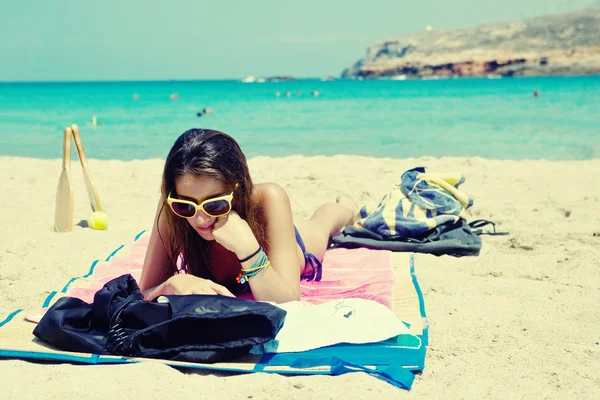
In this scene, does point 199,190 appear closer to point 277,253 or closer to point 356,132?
point 277,253

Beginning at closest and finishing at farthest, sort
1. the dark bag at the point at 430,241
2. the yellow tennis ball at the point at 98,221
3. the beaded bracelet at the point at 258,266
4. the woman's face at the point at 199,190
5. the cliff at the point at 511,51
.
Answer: the woman's face at the point at 199,190 < the beaded bracelet at the point at 258,266 < the dark bag at the point at 430,241 < the yellow tennis ball at the point at 98,221 < the cliff at the point at 511,51

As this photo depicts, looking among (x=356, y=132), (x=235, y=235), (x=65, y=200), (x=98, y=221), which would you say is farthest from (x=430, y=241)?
(x=356, y=132)

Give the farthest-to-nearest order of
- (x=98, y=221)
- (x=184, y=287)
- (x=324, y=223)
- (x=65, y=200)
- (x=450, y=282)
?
(x=98, y=221) < (x=65, y=200) < (x=324, y=223) < (x=450, y=282) < (x=184, y=287)

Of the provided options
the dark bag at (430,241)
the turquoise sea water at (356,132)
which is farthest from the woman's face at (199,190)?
the turquoise sea water at (356,132)

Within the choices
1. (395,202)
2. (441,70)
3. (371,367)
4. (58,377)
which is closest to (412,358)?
(371,367)

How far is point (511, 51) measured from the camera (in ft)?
233

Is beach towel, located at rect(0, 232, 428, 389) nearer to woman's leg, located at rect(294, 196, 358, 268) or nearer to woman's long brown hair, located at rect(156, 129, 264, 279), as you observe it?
woman's leg, located at rect(294, 196, 358, 268)

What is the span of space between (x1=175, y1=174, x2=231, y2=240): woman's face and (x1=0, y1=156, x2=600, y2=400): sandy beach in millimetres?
629

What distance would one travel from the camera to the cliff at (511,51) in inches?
2549

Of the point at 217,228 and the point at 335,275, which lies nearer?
the point at 217,228

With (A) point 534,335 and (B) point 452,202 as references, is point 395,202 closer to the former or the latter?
(B) point 452,202

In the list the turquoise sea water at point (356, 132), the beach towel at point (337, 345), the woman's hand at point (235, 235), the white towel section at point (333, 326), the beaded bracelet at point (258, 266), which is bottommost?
the turquoise sea water at point (356, 132)

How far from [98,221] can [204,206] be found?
275 cm

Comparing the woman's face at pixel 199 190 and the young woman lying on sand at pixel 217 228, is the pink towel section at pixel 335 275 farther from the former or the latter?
the woman's face at pixel 199 190
